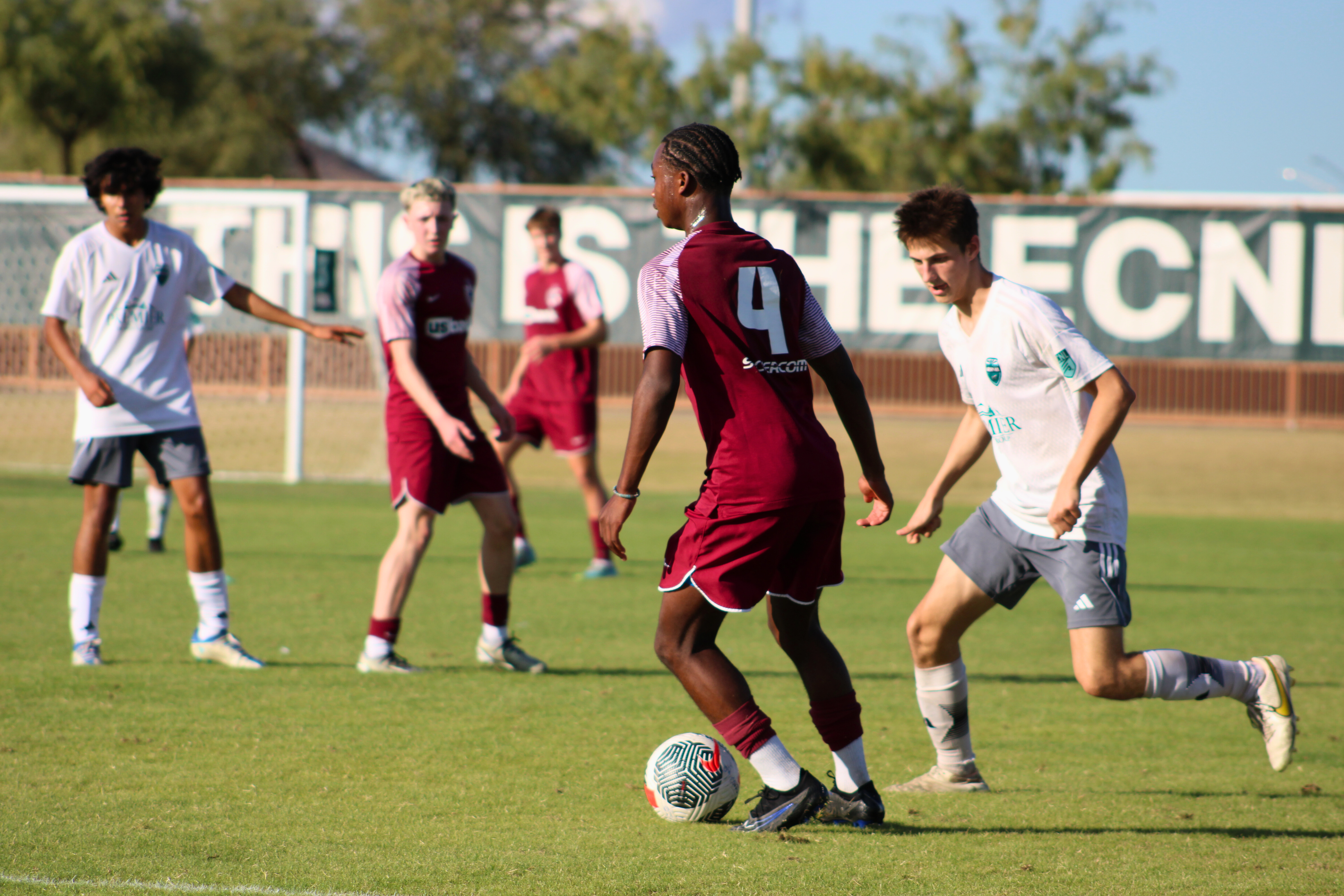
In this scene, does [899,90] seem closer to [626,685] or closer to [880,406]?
[880,406]

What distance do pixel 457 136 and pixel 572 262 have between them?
39.8 meters

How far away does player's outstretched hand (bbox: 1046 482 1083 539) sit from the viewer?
3842mm

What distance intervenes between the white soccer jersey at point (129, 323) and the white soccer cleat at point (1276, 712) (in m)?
4.56

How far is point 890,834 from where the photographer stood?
13.1 feet

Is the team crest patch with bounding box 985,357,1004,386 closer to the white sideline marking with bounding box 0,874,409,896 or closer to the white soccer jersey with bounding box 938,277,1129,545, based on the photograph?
the white soccer jersey with bounding box 938,277,1129,545

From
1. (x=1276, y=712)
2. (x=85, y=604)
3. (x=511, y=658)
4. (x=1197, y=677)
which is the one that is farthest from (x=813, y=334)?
(x=85, y=604)

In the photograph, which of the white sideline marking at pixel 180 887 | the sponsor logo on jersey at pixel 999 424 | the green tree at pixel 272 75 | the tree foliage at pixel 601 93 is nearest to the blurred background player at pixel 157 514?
the white sideline marking at pixel 180 887

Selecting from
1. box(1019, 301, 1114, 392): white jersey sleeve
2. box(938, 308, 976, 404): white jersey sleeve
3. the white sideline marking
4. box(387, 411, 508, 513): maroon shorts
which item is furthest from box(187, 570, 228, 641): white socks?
box(1019, 301, 1114, 392): white jersey sleeve

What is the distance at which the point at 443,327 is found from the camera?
617cm

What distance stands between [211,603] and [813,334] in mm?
3663

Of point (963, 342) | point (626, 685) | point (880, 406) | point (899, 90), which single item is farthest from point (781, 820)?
Result: point (899, 90)

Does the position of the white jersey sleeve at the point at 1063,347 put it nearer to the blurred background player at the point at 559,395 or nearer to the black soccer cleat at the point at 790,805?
the black soccer cleat at the point at 790,805

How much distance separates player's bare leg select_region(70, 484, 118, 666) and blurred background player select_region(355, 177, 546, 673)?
122cm

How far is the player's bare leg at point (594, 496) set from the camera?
371 inches
